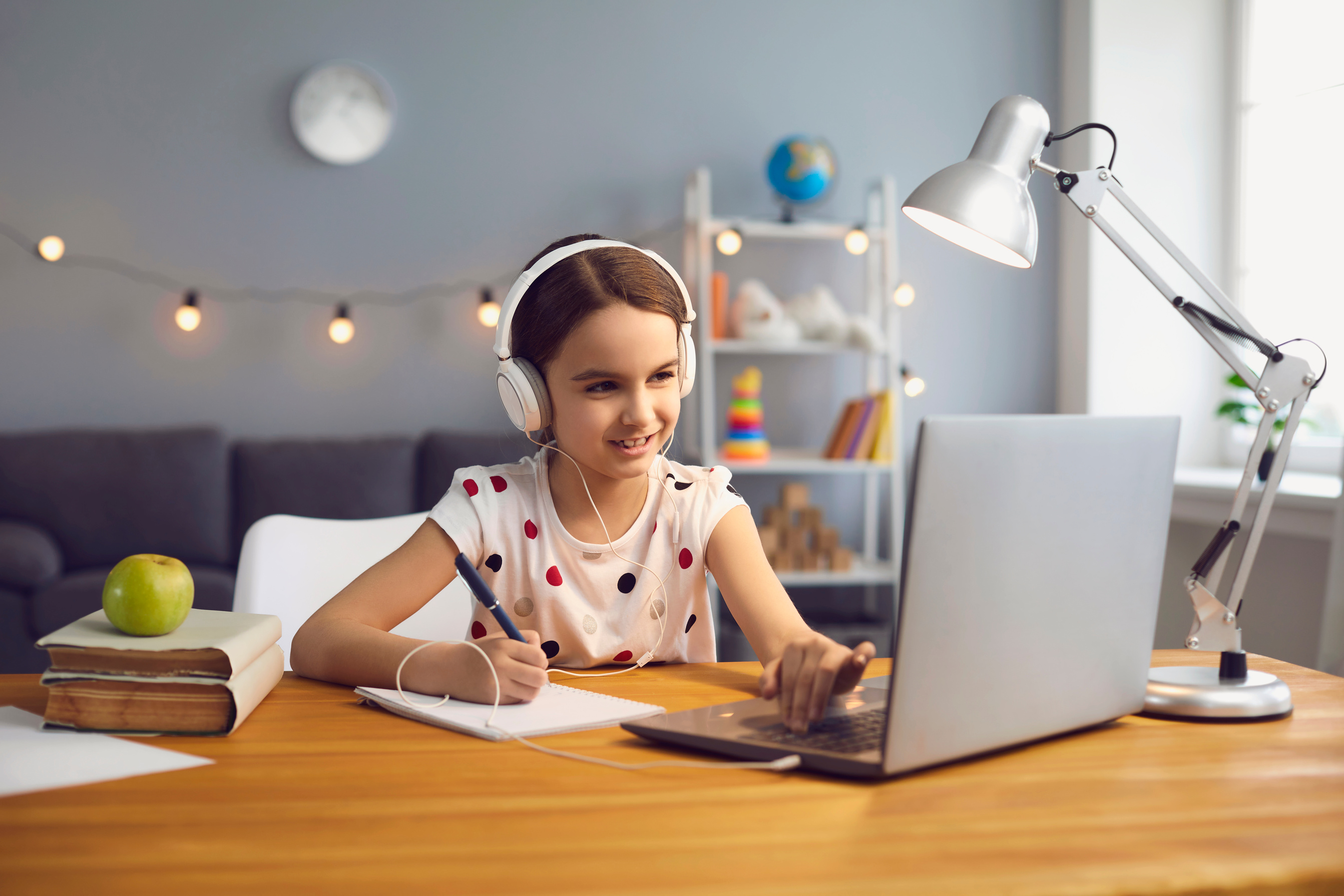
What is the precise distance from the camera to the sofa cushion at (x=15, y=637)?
8.52ft

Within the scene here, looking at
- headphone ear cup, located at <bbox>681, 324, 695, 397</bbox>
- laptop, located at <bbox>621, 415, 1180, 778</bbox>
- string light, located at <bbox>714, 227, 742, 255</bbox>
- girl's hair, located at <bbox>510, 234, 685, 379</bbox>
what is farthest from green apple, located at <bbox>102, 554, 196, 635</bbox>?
string light, located at <bbox>714, 227, 742, 255</bbox>

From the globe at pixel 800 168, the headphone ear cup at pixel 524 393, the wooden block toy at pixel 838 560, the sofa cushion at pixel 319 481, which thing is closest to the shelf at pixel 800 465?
the wooden block toy at pixel 838 560

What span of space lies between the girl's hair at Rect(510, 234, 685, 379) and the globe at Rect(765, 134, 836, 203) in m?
2.11

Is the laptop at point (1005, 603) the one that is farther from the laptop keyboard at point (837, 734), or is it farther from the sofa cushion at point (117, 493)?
the sofa cushion at point (117, 493)

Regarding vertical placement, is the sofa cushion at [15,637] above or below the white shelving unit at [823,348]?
below

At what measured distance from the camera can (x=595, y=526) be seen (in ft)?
3.98

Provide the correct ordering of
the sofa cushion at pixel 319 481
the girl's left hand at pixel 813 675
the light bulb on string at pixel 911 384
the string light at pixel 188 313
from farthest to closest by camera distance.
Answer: the light bulb on string at pixel 911 384 → the string light at pixel 188 313 → the sofa cushion at pixel 319 481 → the girl's left hand at pixel 813 675

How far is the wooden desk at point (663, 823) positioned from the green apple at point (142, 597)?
105mm

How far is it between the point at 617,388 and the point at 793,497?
2124 mm

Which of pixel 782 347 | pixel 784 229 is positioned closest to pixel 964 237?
pixel 782 347

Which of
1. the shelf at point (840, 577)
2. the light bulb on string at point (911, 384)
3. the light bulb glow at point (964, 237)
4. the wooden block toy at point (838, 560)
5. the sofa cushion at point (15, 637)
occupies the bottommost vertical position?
the sofa cushion at point (15, 637)

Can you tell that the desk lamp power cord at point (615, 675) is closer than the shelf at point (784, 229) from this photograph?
Yes

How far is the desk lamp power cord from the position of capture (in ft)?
2.11

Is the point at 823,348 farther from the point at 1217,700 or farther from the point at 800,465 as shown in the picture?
the point at 1217,700
